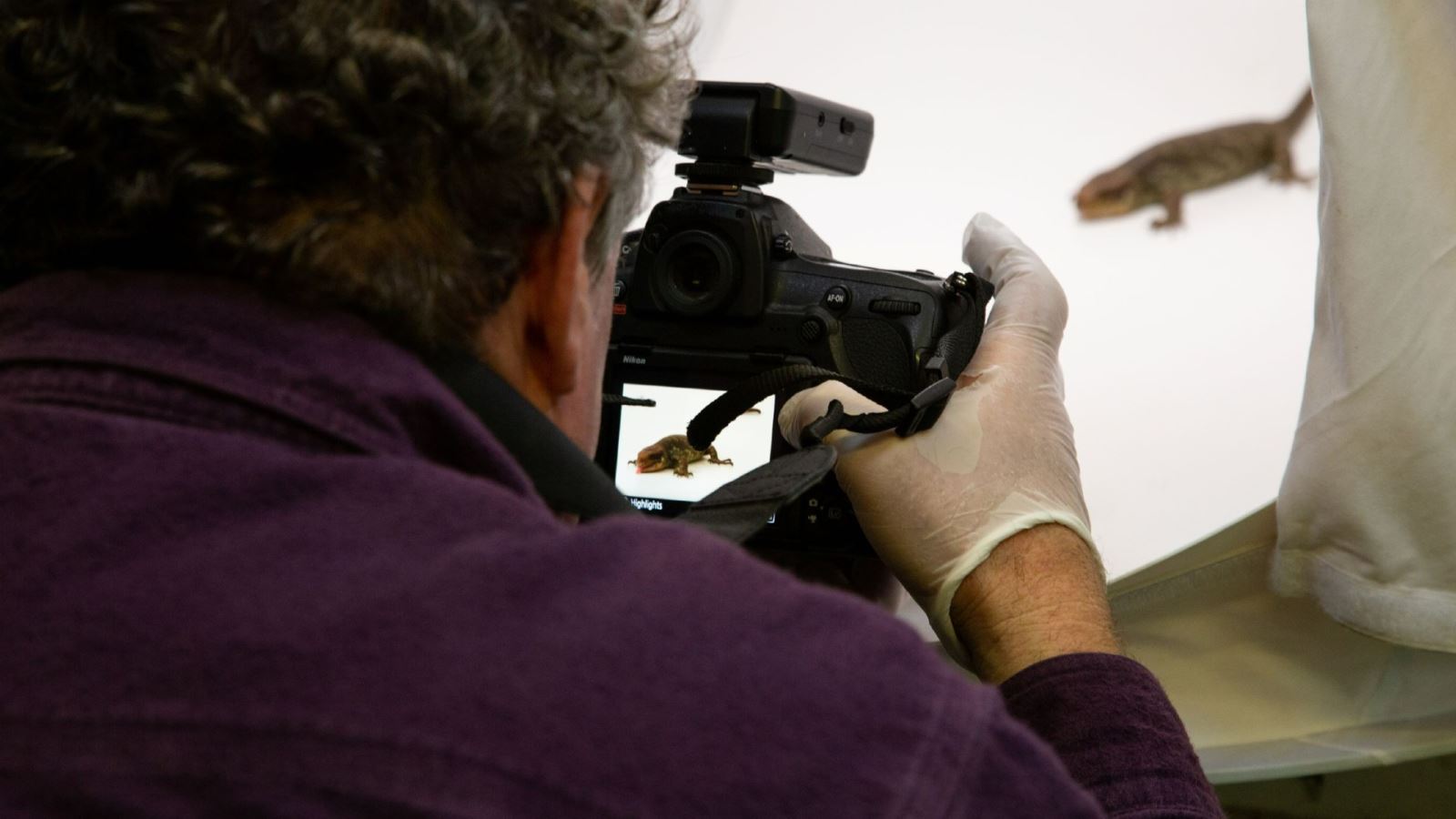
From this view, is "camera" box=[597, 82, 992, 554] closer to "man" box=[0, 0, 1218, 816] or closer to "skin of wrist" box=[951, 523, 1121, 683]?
"skin of wrist" box=[951, 523, 1121, 683]

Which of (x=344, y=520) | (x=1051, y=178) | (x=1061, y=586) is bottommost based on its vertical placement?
(x=1061, y=586)

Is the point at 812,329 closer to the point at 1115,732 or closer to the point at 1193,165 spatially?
the point at 1115,732

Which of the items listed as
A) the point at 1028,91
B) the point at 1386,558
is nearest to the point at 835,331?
the point at 1386,558

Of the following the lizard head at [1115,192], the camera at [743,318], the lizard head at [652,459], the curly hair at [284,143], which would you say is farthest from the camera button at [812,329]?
the lizard head at [1115,192]

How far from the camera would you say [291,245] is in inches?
15.4

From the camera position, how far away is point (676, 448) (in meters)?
0.81

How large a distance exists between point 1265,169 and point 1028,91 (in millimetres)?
234

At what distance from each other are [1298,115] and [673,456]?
77 centimetres

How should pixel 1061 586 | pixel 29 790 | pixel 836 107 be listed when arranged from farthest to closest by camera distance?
pixel 836 107 → pixel 1061 586 → pixel 29 790

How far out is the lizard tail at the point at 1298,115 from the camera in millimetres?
1226

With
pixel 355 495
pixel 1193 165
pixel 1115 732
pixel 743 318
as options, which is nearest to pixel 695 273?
pixel 743 318

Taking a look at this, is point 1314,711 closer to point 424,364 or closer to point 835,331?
point 835,331

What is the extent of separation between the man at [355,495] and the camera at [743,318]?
0.33m

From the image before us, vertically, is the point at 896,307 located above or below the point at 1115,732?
above
